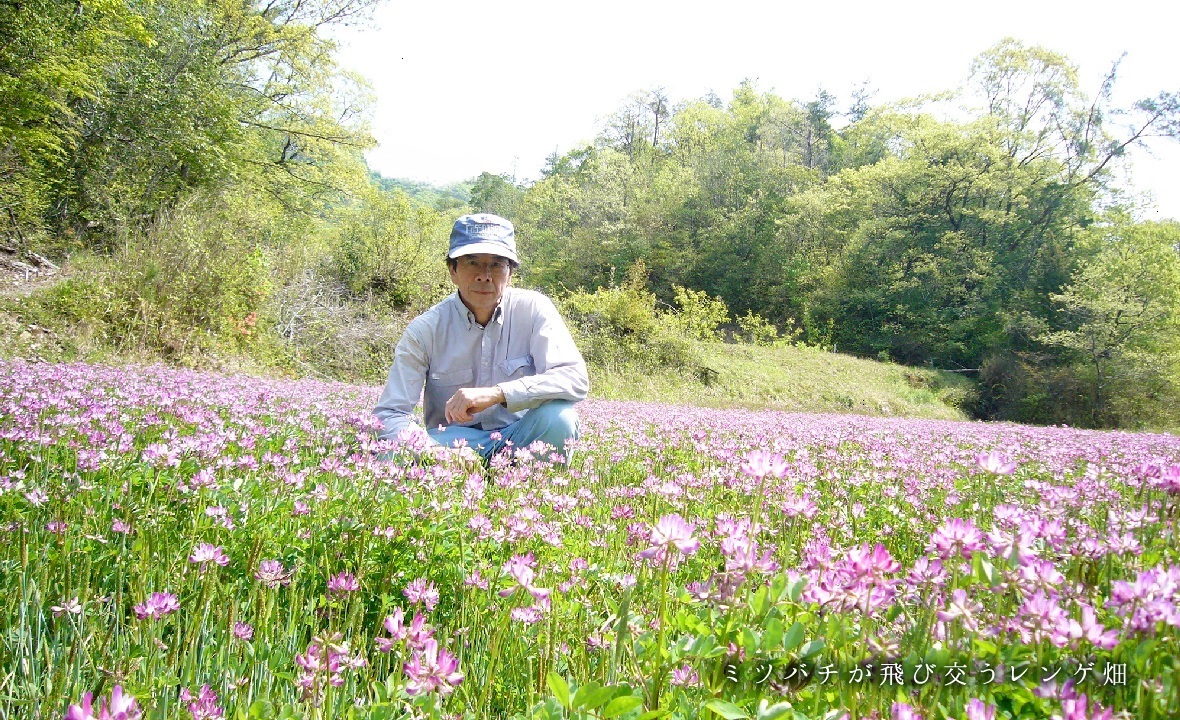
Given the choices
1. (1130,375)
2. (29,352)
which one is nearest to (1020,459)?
(29,352)

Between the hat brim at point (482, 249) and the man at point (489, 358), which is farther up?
the hat brim at point (482, 249)

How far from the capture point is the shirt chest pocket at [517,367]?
4.84 meters

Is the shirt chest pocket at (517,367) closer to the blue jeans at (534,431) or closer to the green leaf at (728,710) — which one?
the blue jeans at (534,431)

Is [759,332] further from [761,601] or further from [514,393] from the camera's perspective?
[761,601]

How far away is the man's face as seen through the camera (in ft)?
14.3

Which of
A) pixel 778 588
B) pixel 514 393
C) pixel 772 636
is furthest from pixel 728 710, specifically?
pixel 514 393

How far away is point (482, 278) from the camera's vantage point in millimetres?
4398

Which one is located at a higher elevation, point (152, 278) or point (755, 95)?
point (755, 95)

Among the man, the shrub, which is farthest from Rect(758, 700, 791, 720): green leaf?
the shrub

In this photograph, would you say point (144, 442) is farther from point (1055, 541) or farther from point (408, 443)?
point (1055, 541)

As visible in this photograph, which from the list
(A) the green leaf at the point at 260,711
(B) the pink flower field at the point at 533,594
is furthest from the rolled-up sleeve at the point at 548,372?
(A) the green leaf at the point at 260,711

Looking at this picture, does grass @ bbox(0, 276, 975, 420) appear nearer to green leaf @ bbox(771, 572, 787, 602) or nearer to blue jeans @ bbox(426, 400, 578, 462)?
blue jeans @ bbox(426, 400, 578, 462)

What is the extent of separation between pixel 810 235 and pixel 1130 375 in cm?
2158

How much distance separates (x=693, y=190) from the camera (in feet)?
151
